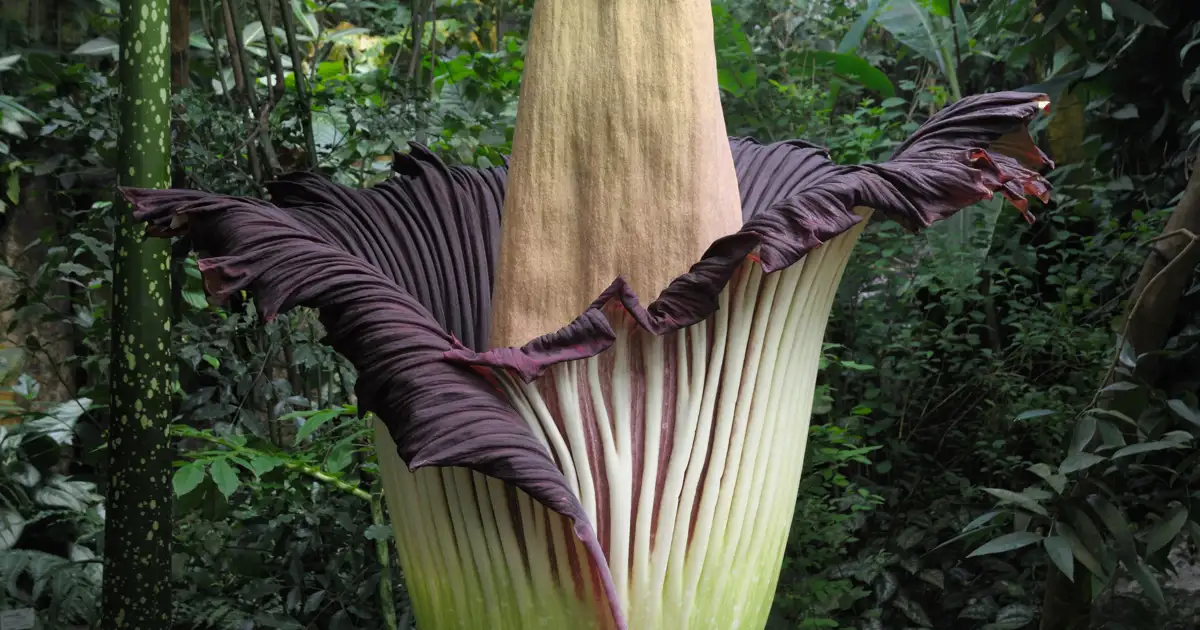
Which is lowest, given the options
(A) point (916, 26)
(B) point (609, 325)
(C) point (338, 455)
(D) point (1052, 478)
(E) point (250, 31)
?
(D) point (1052, 478)

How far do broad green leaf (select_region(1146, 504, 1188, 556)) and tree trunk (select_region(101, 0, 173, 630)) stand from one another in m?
1.10

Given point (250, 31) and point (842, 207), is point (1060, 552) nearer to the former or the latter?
point (842, 207)

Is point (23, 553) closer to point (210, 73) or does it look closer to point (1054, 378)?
point (210, 73)

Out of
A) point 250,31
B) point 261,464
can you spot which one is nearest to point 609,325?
point 261,464

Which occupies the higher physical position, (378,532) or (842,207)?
(842,207)

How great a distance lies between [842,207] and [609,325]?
0.51 ft

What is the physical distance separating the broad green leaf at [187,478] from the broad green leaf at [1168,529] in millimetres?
1103

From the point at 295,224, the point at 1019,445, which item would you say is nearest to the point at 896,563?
the point at 1019,445

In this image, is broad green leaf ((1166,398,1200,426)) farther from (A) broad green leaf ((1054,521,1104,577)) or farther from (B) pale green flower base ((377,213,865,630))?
(B) pale green flower base ((377,213,865,630))

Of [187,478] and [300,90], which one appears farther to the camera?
[300,90]

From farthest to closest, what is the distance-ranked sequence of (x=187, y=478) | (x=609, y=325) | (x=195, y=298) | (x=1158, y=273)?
1. (x=195, y=298)
2. (x=1158, y=273)
3. (x=187, y=478)
4. (x=609, y=325)

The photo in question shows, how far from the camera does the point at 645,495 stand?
0.58 metres

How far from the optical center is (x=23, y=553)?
4.22ft

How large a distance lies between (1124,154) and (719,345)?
1471mm
